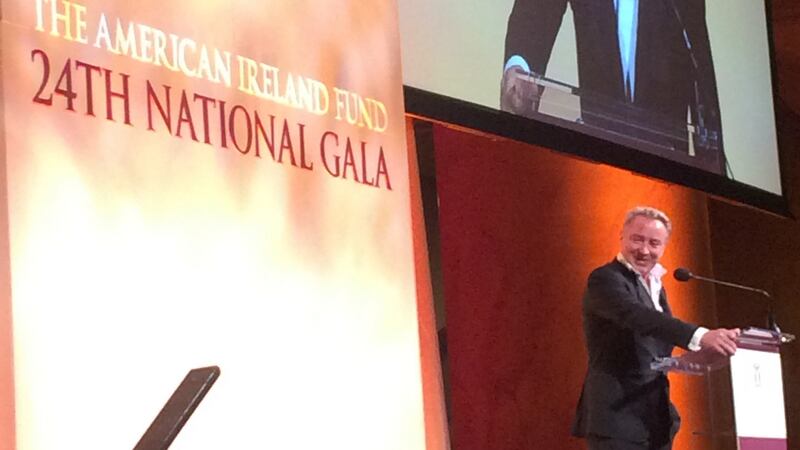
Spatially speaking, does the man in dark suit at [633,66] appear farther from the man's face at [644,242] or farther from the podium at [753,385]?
the podium at [753,385]

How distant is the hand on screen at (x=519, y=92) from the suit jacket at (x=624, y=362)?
608 mm

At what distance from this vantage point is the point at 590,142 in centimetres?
418

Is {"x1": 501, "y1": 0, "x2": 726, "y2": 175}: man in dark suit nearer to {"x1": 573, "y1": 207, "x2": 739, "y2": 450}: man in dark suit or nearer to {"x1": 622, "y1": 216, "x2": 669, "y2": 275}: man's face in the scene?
{"x1": 622, "y1": 216, "x2": 669, "y2": 275}: man's face

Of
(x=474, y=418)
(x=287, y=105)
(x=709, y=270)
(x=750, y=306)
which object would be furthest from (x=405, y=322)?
(x=750, y=306)

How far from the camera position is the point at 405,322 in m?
2.30

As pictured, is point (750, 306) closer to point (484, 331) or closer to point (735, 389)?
point (484, 331)

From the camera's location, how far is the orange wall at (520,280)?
517 centimetres

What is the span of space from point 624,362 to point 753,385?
1.93 ft

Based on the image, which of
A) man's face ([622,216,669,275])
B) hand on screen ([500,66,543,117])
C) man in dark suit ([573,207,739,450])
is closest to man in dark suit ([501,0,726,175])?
hand on screen ([500,66,543,117])

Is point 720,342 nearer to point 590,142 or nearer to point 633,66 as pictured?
point 590,142

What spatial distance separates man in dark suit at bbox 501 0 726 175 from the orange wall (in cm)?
88

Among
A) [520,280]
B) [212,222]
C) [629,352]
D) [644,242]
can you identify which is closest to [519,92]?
[644,242]

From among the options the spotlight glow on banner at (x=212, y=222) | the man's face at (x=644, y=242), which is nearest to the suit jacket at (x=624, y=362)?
the man's face at (x=644, y=242)

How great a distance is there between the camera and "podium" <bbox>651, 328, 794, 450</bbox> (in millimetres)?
3709
